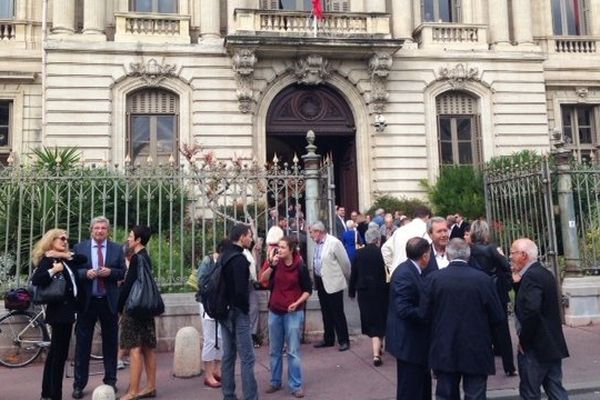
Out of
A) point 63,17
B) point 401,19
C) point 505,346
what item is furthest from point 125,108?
point 505,346

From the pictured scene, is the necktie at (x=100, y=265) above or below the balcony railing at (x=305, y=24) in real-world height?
below

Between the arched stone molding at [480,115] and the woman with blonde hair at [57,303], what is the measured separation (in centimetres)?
1568

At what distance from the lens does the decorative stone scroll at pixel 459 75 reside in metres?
21.0

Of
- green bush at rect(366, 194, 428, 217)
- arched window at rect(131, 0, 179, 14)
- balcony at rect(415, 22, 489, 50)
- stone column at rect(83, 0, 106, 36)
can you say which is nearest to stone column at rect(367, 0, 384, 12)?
balcony at rect(415, 22, 489, 50)

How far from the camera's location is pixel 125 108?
1955cm

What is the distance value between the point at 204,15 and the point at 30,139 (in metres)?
7.32

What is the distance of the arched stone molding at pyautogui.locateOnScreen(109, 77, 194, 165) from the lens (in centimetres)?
1923

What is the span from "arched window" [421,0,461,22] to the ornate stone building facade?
0.18 feet

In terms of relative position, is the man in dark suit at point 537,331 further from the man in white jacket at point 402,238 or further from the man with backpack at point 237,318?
the man with backpack at point 237,318

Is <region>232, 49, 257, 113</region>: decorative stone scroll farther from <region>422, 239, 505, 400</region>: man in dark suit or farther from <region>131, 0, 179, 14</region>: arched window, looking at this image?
<region>422, 239, 505, 400</region>: man in dark suit

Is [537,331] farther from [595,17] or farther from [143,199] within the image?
[595,17]

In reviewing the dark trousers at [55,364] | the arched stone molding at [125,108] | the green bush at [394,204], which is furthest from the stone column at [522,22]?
the dark trousers at [55,364]

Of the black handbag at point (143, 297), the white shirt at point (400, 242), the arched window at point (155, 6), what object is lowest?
the black handbag at point (143, 297)

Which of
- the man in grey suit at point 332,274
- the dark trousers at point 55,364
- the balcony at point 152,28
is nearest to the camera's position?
the dark trousers at point 55,364
